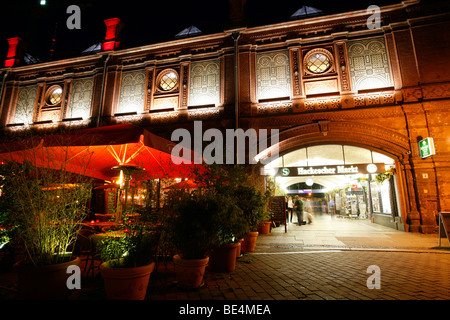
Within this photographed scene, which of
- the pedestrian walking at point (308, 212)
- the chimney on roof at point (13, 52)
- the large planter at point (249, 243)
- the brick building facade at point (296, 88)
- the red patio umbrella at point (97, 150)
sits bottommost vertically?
the large planter at point (249, 243)

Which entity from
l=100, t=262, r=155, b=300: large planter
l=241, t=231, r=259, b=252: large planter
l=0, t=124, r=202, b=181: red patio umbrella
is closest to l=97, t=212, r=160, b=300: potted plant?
l=100, t=262, r=155, b=300: large planter

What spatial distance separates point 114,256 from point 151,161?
3900 millimetres

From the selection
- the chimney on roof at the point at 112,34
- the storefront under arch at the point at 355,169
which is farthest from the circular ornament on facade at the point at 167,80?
the storefront under arch at the point at 355,169

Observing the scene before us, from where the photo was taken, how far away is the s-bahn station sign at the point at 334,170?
10.1 m

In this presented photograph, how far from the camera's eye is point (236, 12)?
12695 millimetres

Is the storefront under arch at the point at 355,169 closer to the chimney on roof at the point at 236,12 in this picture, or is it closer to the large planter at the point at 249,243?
the large planter at the point at 249,243

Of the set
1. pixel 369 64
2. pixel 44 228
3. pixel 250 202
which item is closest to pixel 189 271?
pixel 44 228

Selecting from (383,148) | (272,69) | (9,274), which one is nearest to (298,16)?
(272,69)

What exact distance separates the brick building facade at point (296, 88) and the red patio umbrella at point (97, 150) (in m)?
6.01

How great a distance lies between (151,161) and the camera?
6.82 meters

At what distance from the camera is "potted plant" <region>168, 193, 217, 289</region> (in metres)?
3.51

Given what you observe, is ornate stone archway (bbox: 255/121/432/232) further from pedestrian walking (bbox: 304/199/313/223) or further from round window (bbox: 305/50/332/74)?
pedestrian walking (bbox: 304/199/313/223)

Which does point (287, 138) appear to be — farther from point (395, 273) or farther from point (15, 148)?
point (15, 148)

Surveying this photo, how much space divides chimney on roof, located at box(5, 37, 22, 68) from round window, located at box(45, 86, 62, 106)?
368cm
